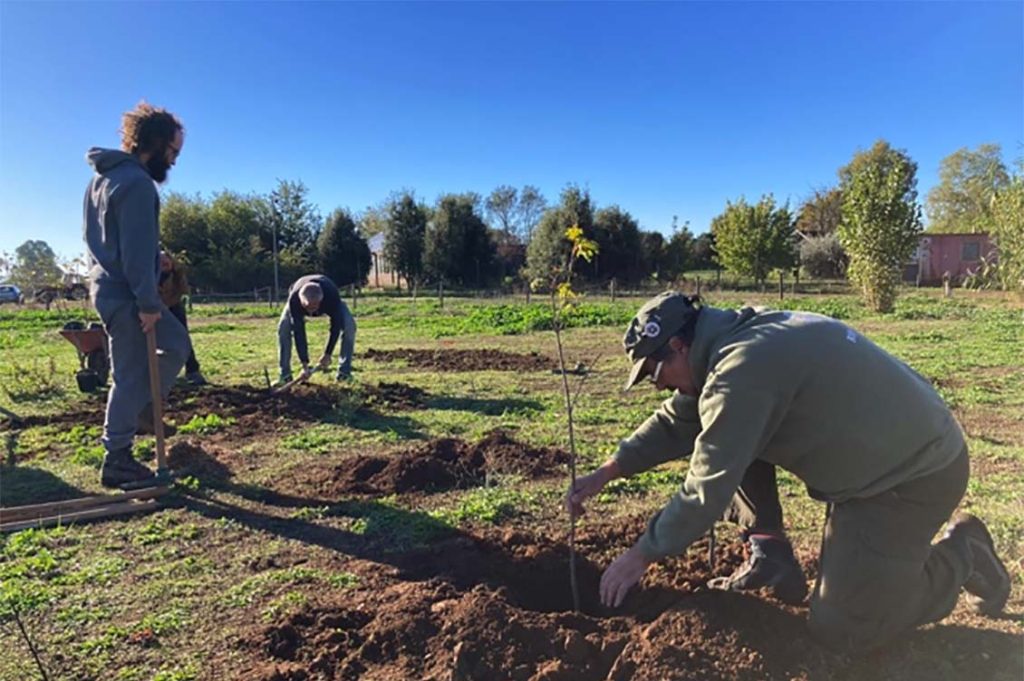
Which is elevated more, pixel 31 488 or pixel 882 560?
pixel 882 560

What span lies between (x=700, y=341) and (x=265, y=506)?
331 cm

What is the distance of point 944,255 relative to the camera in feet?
145

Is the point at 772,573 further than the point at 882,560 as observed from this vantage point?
Yes

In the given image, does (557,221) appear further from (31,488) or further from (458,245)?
(31,488)

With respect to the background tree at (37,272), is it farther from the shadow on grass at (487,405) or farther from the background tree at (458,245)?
the shadow on grass at (487,405)

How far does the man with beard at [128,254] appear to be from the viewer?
14.4 ft

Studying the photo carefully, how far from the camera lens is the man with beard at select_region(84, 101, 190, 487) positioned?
4.40m

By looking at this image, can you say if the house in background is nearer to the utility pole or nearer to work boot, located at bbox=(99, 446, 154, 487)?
the utility pole

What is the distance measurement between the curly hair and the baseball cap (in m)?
3.80

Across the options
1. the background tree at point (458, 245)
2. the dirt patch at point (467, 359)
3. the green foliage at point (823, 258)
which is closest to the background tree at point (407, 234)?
the background tree at point (458, 245)

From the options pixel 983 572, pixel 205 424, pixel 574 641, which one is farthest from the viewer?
pixel 205 424

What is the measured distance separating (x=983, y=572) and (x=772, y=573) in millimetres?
809

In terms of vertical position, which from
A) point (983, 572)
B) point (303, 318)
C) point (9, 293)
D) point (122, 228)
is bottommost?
point (983, 572)

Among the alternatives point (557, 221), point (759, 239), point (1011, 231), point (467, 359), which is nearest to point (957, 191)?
point (759, 239)
